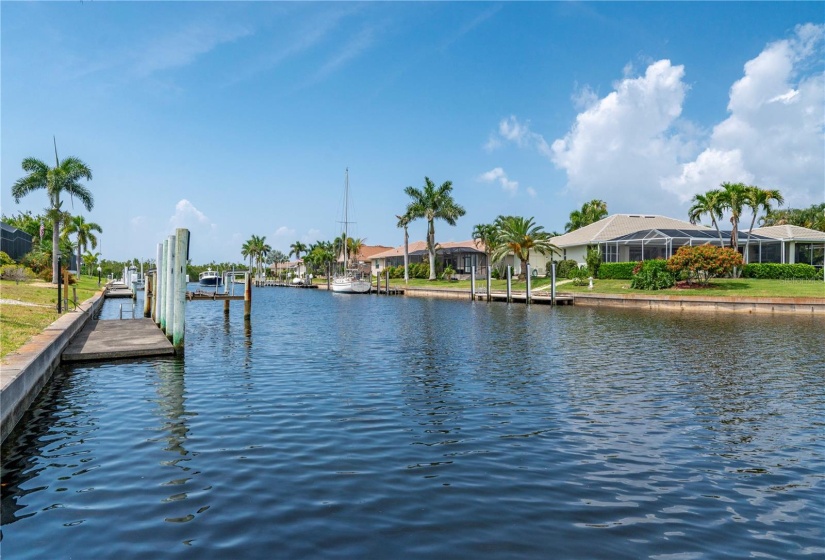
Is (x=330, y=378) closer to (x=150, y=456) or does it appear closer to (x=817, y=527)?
(x=150, y=456)

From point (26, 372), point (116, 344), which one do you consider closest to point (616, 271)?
point (116, 344)

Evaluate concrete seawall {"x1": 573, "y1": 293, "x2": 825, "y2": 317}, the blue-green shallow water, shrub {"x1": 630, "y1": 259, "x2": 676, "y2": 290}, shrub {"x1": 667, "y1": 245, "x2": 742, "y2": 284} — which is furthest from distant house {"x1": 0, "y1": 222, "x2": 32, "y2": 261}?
shrub {"x1": 667, "y1": 245, "x2": 742, "y2": 284}

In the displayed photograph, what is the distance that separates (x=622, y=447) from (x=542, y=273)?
59554 millimetres

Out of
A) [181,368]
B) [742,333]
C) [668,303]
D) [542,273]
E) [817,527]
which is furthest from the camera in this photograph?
[542,273]

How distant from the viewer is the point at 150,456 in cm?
881

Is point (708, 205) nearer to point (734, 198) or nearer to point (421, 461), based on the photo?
point (734, 198)

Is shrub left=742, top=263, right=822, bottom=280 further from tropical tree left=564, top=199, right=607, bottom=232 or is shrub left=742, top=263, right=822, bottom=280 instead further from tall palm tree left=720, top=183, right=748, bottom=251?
tropical tree left=564, top=199, right=607, bottom=232

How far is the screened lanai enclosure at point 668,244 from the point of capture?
5612 centimetres

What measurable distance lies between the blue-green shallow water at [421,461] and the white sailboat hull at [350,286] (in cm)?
5939

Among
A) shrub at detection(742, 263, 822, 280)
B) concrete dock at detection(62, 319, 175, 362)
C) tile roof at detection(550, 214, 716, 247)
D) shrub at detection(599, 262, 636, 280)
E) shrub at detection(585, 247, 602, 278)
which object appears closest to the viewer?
concrete dock at detection(62, 319, 175, 362)

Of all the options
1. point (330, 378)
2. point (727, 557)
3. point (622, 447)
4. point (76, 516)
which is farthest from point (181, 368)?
point (727, 557)

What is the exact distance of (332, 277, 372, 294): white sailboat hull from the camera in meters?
77.4

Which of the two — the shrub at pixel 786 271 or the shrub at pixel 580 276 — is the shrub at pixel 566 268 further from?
the shrub at pixel 786 271

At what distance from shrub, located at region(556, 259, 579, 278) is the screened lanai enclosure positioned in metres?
3.40
